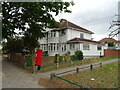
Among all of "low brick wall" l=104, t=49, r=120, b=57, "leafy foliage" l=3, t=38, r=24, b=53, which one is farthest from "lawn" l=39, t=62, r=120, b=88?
"low brick wall" l=104, t=49, r=120, b=57

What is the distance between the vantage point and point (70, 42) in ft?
71.9

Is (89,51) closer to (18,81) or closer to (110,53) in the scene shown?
(110,53)

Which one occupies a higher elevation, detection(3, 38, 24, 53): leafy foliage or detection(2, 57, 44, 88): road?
detection(3, 38, 24, 53): leafy foliage

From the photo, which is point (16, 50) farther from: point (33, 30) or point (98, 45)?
point (98, 45)

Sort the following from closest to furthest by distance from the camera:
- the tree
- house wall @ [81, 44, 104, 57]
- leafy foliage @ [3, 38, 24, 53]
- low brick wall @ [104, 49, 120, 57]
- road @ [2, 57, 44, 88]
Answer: road @ [2, 57, 44, 88]
the tree
leafy foliage @ [3, 38, 24, 53]
house wall @ [81, 44, 104, 57]
low brick wall @ [104, 49, 120, 57]

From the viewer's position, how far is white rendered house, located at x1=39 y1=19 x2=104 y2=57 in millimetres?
21411

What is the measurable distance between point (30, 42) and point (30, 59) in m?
7.45

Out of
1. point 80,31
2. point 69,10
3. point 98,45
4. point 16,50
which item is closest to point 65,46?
point 80,31

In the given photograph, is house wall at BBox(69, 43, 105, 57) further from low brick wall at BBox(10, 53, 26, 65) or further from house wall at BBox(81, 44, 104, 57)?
low brick wall at BBox(10, 53, 26, 65)

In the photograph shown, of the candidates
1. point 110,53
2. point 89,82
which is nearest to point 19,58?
point 89,82

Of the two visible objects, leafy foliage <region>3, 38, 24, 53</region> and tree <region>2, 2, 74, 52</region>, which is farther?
leafy foliage <region>3, 38, 24, 53</region>

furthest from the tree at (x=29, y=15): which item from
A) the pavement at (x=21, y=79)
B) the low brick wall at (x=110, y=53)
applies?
the low brick wall at (x=110, y=53)

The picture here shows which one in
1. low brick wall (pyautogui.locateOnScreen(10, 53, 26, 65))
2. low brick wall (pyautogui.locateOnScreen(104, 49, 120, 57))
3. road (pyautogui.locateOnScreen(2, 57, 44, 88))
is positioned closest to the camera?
road (pyautogui.locateOnScreen(2, 57, 44, 88))

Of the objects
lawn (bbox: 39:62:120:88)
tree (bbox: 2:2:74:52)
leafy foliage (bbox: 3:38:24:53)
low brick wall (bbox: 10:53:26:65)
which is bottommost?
lawn (bbox: 39:62:120:88)
